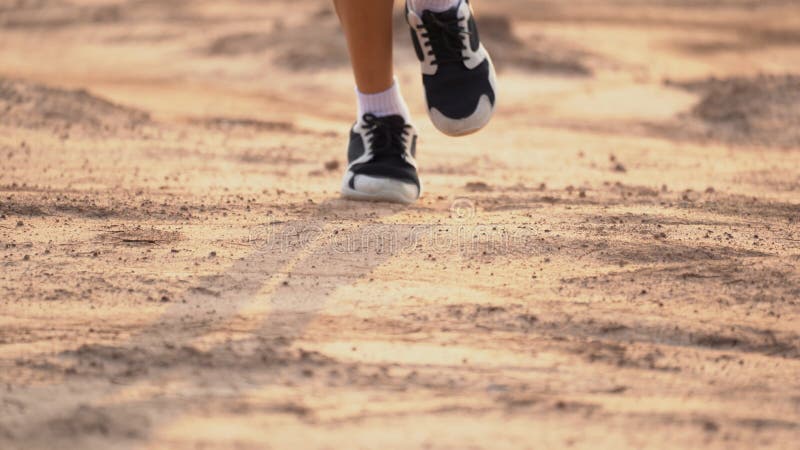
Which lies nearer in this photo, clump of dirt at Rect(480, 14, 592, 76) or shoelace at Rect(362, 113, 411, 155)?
shoelace at Rect(362, 113, 411, 155)

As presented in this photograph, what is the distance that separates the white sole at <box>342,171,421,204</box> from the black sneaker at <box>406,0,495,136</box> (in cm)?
26

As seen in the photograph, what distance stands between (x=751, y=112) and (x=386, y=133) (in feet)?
8.67

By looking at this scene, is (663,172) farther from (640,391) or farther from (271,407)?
(271,407)

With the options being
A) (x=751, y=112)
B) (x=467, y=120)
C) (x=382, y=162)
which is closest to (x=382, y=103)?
(x=382, y=162)

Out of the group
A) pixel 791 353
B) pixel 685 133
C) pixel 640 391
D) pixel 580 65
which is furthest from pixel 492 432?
pixel 580 65

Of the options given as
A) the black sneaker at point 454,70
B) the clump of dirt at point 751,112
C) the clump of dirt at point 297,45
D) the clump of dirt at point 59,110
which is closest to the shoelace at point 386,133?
the black sneaker at point 454,70

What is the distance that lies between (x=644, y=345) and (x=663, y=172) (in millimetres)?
2029

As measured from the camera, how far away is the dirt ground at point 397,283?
72.3 inches

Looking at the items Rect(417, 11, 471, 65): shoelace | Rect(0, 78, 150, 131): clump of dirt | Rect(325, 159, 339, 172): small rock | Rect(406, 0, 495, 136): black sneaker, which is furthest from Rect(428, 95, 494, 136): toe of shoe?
Rect(0, 78, 150, 131): clump of dirt

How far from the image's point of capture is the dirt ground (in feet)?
6.03

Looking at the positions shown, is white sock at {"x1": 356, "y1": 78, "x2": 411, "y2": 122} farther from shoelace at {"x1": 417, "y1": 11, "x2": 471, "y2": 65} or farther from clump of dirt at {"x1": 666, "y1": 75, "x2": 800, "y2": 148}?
clump of dirt at {"x1": 666, "y1": 75, "x2": 800, "y2": 148}

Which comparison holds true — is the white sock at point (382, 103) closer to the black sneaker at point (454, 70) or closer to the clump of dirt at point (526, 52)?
the black sneaker at point (454, 70)

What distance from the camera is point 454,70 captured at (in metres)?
3.12

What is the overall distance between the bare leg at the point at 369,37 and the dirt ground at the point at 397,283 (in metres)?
0.44
